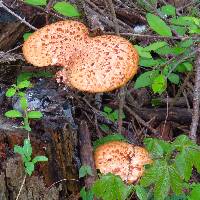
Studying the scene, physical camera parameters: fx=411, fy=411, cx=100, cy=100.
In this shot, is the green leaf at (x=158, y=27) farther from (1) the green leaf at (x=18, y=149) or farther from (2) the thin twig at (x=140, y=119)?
(1) the green leaf at (x=18, y=149)

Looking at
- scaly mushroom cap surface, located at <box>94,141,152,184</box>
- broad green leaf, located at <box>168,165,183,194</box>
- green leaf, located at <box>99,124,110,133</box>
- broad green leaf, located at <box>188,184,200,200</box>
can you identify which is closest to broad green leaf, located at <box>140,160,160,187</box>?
broad green leaf, located at <box>168,165,183,194</box>

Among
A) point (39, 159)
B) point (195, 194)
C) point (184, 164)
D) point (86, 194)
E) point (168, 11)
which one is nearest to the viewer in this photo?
point (184, 164)

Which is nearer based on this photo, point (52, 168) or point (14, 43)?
point (52, 168)

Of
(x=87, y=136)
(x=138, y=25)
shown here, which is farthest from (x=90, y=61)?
(x=138, y=25)

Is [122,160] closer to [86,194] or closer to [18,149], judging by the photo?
[86,194]

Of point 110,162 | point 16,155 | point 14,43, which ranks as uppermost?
point 14,43

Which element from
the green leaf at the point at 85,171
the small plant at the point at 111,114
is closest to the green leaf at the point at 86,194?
the green leaf at the point at 85,171

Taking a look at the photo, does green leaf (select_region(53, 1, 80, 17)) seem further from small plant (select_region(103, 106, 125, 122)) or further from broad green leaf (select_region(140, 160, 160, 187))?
broad green leaf (select_region(140, 160, 160, 187))

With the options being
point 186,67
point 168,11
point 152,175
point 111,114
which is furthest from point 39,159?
point 168,11

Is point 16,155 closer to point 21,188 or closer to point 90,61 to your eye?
point 21,188
